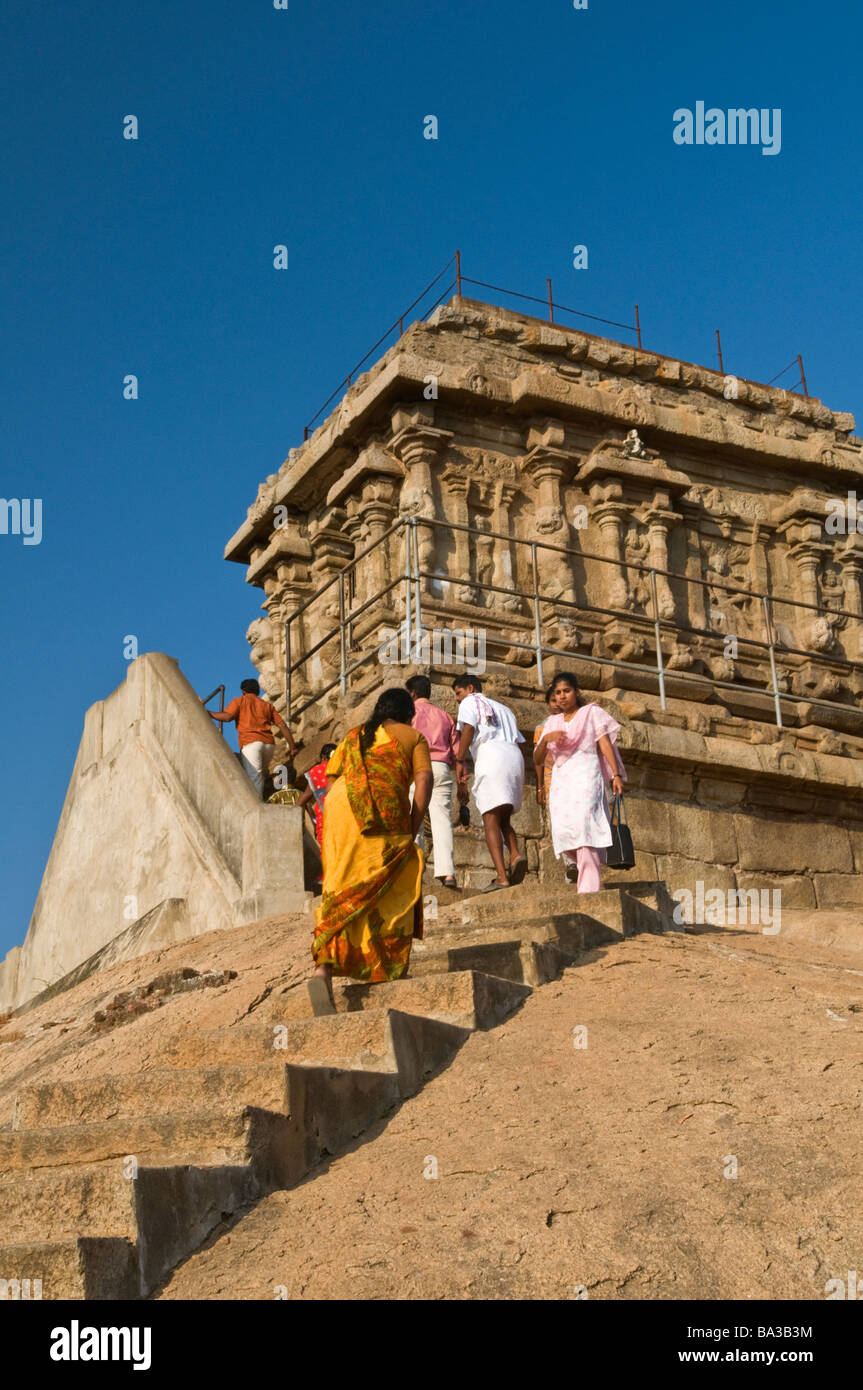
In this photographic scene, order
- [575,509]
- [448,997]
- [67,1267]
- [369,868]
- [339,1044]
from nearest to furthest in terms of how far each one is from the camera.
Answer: [67,1267], [339,1044], [448,997], [369,868], [575,509]

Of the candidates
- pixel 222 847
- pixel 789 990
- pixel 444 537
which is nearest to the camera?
pixel 789 990

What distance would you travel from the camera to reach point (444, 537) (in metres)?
14.9

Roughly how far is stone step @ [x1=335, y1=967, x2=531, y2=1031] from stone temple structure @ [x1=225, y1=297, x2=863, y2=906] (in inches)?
233

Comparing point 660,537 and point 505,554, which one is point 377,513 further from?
point 660,537

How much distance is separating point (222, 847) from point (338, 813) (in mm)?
4086

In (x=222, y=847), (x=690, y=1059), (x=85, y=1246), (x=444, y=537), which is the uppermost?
(x=444, y=537)

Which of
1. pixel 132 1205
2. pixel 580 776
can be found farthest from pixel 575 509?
pixel 132 1205

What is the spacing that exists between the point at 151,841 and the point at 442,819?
3461 mm

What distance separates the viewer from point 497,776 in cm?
956

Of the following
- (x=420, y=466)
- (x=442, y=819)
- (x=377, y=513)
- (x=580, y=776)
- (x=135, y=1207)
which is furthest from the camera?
(x=377, y=513)

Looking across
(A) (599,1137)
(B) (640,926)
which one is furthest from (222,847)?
(A) (599,1137)

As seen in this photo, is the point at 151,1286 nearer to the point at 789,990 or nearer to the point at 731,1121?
the point at 731,1121

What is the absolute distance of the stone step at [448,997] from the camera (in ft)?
19.7
